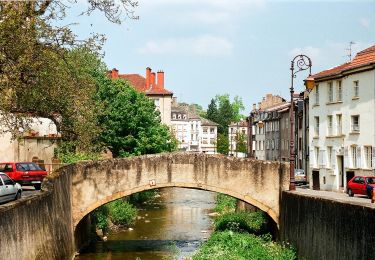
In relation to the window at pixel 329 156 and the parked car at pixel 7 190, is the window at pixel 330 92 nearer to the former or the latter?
the window at pixel 329 156

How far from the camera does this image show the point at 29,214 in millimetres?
22141

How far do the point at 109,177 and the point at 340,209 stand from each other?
1569 cm

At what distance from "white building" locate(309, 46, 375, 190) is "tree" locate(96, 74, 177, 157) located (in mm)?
14431

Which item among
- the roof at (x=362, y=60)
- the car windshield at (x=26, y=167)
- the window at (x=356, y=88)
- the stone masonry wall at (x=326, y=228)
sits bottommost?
the stone masonry wall at (x=326, y=228)

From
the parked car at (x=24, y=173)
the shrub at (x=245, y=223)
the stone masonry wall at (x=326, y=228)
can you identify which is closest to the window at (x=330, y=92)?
the shrub at (x=245, y=223)

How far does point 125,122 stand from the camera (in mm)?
55500

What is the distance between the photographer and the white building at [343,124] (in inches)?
1672

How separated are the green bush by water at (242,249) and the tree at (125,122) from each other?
23095mm

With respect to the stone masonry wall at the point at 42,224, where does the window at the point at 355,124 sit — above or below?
above

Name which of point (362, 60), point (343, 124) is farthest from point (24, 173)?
point (362, 60)

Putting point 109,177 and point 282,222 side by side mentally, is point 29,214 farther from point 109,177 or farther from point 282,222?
point 282,222

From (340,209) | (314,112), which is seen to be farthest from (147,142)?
(340,209)

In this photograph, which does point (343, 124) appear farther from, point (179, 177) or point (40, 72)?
point (40, 72)

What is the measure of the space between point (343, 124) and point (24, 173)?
22.6 m
